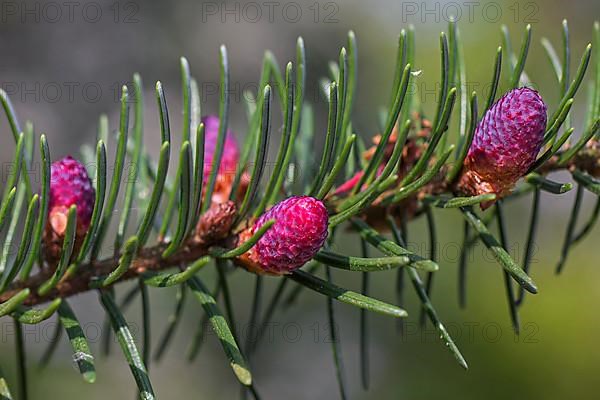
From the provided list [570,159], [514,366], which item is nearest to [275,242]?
[570,159]

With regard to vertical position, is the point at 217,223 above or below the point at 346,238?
above

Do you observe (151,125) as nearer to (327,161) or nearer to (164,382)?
(164,382)

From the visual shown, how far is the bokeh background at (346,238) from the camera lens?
52.2 inches

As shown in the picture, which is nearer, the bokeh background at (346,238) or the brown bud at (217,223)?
the brown bud at (217,223)

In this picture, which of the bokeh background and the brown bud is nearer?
the brown bud

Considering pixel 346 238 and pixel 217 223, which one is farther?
pixel 346 238

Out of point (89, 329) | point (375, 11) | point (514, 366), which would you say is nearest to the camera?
point (514, 366)

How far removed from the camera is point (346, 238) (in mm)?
1833

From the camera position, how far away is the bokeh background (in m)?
1.33

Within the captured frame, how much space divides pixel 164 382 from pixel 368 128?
1.16m

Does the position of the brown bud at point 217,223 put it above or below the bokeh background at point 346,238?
above

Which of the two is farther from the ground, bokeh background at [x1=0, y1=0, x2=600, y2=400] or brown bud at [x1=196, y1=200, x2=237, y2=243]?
brown bud at [x1=196, y1=200, x2=237, y2=243]

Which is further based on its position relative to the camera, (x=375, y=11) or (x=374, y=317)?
(x=375, y=11)

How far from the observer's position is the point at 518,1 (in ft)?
6.71
